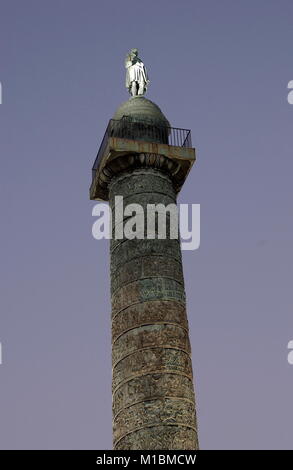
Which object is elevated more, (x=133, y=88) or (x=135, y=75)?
(x=135, y=75)

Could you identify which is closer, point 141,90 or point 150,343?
point 150,343

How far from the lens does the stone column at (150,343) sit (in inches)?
560

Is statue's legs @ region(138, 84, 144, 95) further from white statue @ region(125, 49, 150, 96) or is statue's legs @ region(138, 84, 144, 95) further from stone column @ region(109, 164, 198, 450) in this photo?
stone column @ region(109, 164, 198, 450)

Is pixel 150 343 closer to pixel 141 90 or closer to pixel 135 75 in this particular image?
pixel 141 90

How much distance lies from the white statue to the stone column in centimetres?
350

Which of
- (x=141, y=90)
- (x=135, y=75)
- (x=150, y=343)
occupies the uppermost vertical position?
(x=135, y=75)

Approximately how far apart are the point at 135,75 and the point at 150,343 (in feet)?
26.1

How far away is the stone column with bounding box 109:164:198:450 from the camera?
1422 centimetres

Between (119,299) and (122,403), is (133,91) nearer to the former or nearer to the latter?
(119,299)

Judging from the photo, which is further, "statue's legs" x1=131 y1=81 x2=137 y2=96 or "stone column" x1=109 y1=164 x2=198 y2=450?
"statue's legs" x1=131 y1=81 x2=137 y2=96

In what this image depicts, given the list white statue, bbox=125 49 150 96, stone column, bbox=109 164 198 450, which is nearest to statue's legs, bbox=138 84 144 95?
white statue, bbox=125 49 150 96

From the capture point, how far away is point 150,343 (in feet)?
49.3

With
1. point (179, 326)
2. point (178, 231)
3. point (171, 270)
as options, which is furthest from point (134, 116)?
point (179, 326)

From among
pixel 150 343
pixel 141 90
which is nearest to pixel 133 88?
pixel 141 90
